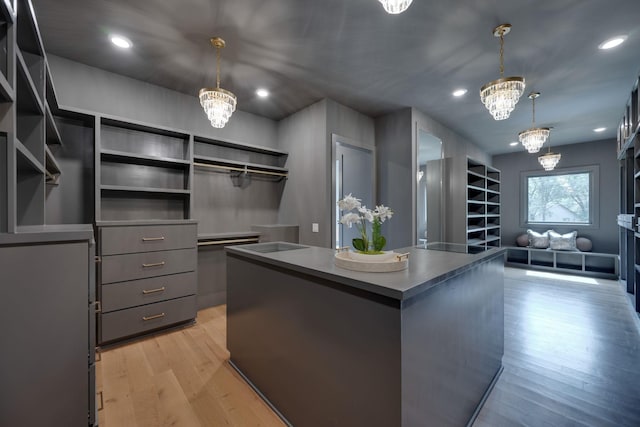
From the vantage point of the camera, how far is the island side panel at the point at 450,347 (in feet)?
3.45

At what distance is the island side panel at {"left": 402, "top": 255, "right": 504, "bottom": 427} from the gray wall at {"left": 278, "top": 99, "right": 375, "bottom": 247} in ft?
6.84

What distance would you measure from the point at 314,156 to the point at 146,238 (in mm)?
2202

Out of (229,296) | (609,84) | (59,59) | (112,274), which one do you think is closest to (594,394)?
(229,296)

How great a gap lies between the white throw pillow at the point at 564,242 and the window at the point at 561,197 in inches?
21.3

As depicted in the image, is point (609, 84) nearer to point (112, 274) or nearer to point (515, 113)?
point (515, 113)

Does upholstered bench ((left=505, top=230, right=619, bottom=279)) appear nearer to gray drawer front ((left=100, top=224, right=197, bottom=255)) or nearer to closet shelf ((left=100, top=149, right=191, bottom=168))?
gray drawer front ((left=100, top=224, right=197, bottom=255))

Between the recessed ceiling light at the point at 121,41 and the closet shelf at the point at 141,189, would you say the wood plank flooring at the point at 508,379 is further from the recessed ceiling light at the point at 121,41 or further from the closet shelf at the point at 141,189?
the recessed ceiling light at the point at 121,41

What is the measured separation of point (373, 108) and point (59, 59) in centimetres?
360

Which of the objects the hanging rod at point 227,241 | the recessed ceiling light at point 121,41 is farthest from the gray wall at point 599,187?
the recessed ceiling light at point 121,41

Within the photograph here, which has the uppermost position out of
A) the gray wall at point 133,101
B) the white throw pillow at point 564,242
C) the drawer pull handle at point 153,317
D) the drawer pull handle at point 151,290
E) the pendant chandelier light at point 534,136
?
the gray wall at point 133,101

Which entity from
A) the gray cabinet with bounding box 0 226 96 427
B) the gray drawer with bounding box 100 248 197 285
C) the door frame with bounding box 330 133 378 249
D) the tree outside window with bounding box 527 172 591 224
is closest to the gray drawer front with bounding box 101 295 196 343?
the gray drawer with bounding box 100 248 197 285

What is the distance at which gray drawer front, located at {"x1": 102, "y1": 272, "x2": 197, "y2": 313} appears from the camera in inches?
94.1

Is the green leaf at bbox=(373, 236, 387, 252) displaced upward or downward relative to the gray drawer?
upward

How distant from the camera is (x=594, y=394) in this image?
1779 mm
